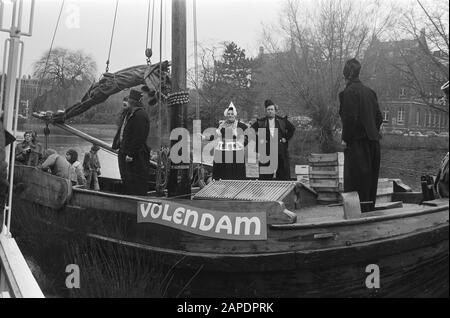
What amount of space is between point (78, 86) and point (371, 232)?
7528 mm

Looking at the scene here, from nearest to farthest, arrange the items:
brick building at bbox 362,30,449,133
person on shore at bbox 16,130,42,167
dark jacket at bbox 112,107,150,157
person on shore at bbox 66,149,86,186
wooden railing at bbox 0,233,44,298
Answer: wooden railing at bbox 0,233,44,298 < dark jacket at bbox 112,107,150,157 < person on shore at bbox 66,149,86,186 < person on shore at bbox 16,130,42,167 < brick building at bbox 362,30,449,133

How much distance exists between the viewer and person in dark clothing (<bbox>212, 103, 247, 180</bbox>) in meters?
4.44

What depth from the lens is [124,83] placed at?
4.78 meters

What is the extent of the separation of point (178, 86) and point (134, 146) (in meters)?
0.69

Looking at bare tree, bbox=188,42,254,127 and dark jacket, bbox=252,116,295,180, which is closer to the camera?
dark jacket, bbox=252,116,295,180

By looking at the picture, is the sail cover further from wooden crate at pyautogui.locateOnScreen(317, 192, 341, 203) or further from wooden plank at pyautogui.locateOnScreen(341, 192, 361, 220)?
wooden plank at pyautogui.locateOnScreen(341, 192, 361, 220)

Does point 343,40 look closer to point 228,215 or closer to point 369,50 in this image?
point 369,50

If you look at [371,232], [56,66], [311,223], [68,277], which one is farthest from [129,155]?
[56,66]

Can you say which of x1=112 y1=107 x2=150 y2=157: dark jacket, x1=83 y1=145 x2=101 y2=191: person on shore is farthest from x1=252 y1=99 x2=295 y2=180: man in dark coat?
x1=83 y1=145 x2=101 y2=191: person on shore

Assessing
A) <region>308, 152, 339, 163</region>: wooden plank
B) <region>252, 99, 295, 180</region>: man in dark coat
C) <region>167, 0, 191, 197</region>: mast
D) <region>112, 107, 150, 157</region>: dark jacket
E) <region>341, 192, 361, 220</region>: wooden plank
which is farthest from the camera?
<region>252, 99, 295, 180</region>: man in dark coat

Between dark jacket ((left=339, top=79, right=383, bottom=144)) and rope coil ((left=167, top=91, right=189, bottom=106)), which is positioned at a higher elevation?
rope coil ((left=167, top=91, right=189, bottom=106))

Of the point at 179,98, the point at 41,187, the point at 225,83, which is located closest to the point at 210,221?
the point at 179,98

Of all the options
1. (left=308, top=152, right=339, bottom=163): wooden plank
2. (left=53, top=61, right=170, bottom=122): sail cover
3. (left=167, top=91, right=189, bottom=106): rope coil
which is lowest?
(left=308, top=152, right=339, bottom=163): wooden plank

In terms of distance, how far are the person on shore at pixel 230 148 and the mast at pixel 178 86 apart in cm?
63
